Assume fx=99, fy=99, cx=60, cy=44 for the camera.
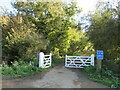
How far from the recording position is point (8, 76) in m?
5.62

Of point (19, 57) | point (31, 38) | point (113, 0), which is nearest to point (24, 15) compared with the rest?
point (31, 38)

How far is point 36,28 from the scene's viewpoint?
38.7 ft

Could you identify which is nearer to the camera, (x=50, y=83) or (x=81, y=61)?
(x=50, y=83)

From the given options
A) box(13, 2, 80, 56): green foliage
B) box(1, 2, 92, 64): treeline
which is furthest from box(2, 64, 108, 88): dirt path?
box(13, 2, 80, 56): green foliage

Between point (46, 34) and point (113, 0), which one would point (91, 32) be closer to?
point (113, 0)

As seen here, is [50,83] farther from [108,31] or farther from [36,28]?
[36,28]

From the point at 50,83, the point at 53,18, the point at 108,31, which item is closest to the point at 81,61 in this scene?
the point at 108,31

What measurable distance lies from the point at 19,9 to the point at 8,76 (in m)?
8.44

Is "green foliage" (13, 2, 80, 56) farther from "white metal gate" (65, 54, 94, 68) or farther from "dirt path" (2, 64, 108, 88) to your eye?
"dirt path" (2, 64, 108, 88)

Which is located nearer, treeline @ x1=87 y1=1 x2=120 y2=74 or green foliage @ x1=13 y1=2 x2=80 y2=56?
treeline @ x1=87 y1=1 x2=120 y2=74

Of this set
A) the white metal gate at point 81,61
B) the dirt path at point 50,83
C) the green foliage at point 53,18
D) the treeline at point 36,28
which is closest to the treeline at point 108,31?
the white metal gate at point 81,61

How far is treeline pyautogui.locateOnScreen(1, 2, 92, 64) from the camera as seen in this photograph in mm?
8727

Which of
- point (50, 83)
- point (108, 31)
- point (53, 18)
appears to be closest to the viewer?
point (50, 83)

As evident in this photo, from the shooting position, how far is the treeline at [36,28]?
28.6ft
